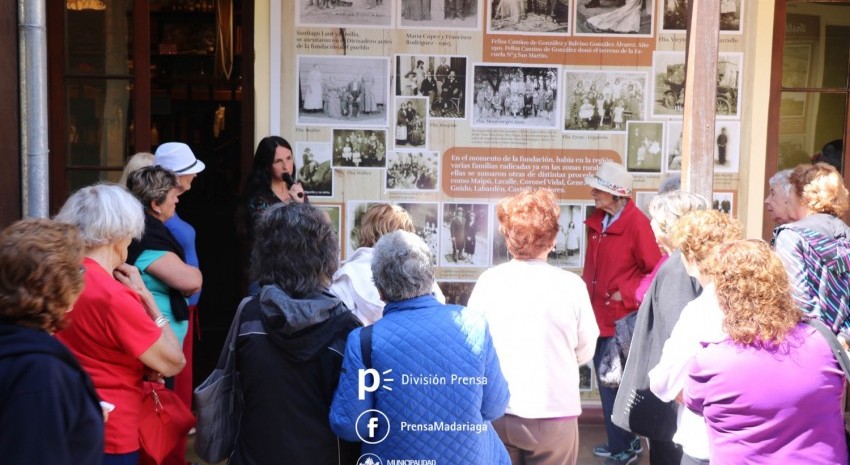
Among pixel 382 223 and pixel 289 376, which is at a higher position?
pixel 382 223

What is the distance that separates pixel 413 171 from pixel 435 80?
53cm

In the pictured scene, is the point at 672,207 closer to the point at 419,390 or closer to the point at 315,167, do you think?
the point at 419,390

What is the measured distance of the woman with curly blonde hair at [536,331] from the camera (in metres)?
3.31

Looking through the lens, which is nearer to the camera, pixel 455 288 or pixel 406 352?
pixel 406 352

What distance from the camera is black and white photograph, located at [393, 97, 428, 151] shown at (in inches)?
203

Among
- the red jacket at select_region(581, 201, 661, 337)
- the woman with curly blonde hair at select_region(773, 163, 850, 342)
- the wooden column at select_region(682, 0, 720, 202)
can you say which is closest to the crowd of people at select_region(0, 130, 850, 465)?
the wooden column at select_region(682, 0, 720, 202)

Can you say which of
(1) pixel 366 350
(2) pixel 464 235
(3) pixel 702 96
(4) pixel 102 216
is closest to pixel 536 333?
(1) pixel 366 350

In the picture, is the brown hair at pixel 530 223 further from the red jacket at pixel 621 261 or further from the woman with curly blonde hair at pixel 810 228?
the red jacket at pixel 621 261

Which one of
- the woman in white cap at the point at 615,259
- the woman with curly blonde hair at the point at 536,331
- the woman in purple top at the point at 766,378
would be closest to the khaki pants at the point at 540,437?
the woman with curly blonde hair at the point at 536,331

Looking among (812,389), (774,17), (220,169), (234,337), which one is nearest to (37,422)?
(234,337)

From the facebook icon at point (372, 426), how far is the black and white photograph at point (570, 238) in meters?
2.74

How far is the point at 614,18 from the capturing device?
5238 mm

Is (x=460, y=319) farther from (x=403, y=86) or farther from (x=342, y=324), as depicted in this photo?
(x=403, y=86)

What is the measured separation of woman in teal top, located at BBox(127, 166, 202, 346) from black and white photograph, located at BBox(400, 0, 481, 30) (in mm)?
1750
